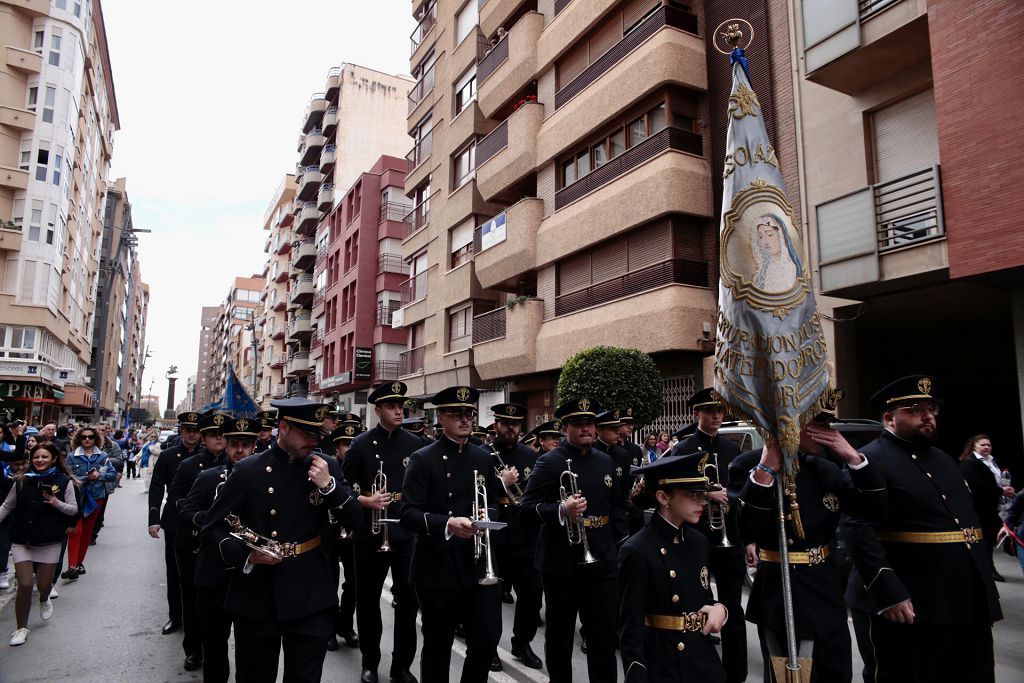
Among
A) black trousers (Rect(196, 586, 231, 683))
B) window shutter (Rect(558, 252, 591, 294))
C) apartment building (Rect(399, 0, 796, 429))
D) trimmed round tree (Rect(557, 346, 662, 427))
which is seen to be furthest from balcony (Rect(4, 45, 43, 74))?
black trousers (Rect(196, 586, 231, 683))

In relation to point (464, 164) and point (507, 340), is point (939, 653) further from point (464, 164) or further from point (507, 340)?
point (464, 164)

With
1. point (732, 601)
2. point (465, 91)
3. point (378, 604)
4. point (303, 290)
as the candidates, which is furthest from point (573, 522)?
point (303, 290)

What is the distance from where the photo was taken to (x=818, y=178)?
14.5 metres

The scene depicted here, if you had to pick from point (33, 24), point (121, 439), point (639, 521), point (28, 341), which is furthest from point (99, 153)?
point (639, 521)

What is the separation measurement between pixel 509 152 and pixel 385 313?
18.1 meters

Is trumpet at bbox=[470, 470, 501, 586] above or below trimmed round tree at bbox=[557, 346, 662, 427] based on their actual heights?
below

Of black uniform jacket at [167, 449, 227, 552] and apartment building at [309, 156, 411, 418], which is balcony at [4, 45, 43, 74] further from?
black uniform jacket at [167, 449, 227, 552]

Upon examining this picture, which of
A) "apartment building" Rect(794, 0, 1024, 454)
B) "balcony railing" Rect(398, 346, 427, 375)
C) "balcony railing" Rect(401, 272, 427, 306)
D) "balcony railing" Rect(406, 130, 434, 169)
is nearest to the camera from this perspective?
"apartment building" Rect(794, 0, 1024, 454)

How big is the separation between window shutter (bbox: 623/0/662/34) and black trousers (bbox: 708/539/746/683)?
16.5 meters

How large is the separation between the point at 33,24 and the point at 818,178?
4163 cm

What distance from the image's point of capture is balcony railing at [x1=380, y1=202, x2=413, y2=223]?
137 ft

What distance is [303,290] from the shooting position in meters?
57.2

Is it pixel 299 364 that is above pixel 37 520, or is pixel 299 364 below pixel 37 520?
above

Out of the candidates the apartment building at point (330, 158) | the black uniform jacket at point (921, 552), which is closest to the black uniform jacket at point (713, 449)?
the black uniform jacket at point (921, 552)
